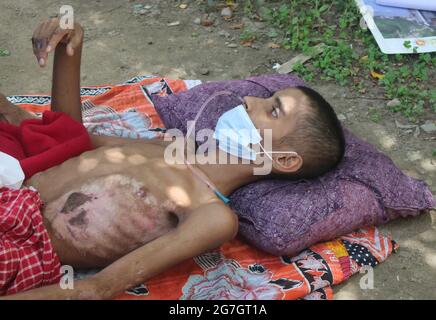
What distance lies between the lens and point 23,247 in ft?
8.61

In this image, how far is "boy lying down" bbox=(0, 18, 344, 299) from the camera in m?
2.58

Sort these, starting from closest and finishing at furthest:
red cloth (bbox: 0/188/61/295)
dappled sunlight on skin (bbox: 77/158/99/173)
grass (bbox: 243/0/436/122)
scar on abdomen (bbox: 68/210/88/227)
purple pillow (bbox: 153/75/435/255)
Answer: red cloth (bbox: 0/188/61/295)
scar on abdomen (bbox: 68/210/88/227)
dappled sunlight on skin (bbox: 77/158/99/173)
purple pillow (bbox: 153/75/435/255)
grass (bbox: 243/0/436/122)

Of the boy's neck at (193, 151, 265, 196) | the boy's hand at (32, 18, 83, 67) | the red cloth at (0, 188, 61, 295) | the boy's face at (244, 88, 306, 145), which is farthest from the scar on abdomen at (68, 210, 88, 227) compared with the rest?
the boy's face at (244, 88, 306, 145)

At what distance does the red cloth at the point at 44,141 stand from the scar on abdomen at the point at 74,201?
24 centimetres

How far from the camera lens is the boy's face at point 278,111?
9.86ft

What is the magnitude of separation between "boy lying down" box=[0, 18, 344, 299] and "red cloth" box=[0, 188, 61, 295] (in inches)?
3.9

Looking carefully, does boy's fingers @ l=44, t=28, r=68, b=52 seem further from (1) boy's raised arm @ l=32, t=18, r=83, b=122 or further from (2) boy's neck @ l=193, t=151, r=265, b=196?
(2) boy's neck @ l=193, t=151, r=265, b=196

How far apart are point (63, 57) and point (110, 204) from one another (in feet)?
2.82

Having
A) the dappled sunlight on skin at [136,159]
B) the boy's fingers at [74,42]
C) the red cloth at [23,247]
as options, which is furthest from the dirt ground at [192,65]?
the boy's fingers at [74,42]

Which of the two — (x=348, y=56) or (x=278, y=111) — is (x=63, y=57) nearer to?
(x=278, y=111)

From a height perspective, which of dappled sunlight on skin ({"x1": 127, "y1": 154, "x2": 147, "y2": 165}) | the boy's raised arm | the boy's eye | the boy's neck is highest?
the boy's raised arm

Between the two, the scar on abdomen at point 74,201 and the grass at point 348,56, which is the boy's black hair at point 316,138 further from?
the grass at point 348,56

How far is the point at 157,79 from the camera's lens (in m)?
4.29

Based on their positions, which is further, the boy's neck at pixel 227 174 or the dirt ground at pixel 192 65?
the dirt ground at pixel 192 65
